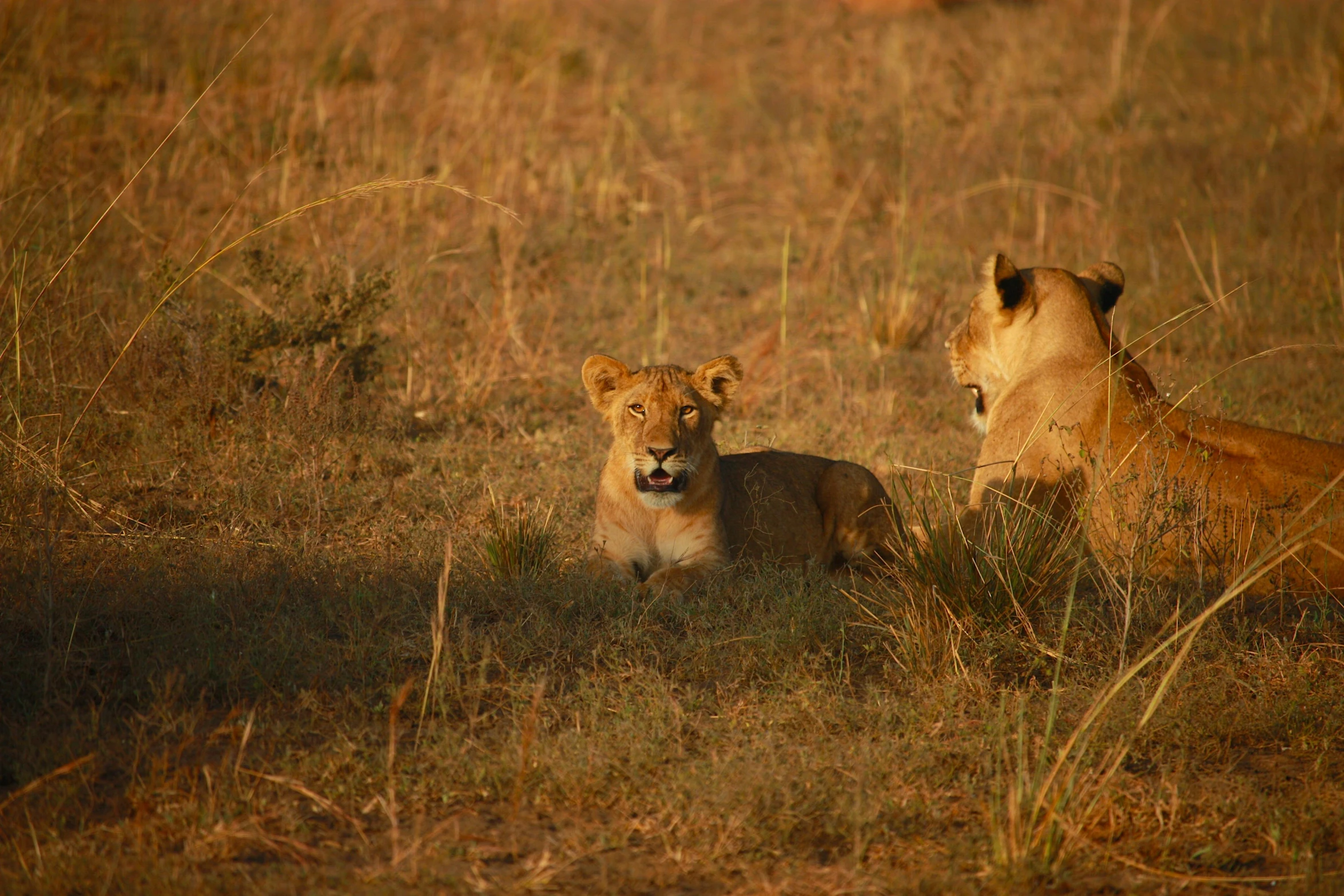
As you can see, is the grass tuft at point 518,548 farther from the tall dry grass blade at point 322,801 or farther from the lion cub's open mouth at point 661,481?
the tall dry grass blade at point 322,801

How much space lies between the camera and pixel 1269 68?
13.4 meters

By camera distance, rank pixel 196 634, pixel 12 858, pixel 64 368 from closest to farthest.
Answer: pixel 12 858
pixel 196 634
pixel 64 368

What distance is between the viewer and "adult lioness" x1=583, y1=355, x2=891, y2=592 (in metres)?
5.23

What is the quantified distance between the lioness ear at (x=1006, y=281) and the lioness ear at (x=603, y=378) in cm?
179

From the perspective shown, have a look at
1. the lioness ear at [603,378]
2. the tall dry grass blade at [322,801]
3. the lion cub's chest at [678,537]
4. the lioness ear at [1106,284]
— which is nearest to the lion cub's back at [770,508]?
the lion cub's chest at [678,537]

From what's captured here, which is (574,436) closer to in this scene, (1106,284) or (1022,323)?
(1022,323)

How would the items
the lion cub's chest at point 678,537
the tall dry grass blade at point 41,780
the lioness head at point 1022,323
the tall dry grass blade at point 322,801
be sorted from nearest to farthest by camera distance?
1. the tall dry grass blade at point 41,780
2. the tall dry grass blade at point 322,801
3. the lion cub's chest at point 678,537
4. the lioness head at point 1022,323

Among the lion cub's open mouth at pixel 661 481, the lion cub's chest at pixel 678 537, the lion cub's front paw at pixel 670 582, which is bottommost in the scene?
the lion cub's front paw at pixel 670 582

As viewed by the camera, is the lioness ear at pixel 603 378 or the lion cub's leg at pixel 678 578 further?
the lioness ear at pixel 603 378

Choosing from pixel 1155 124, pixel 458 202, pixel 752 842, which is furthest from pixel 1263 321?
pixel 752 842

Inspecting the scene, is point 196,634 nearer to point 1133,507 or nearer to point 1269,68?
point 1133,507

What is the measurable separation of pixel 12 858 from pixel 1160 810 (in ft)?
9.89

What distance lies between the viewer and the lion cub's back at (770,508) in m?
5.70

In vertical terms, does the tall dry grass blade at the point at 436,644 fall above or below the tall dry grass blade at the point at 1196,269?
below
